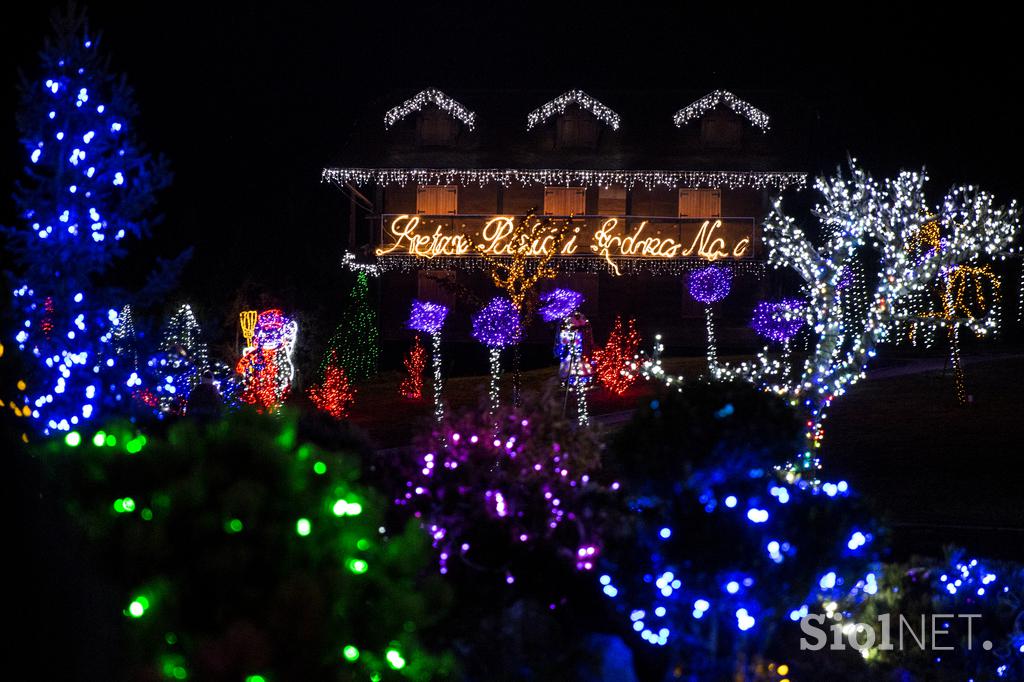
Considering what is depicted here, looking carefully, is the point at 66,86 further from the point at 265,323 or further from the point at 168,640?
the point at 265,323

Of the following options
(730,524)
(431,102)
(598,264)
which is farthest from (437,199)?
(730,524)

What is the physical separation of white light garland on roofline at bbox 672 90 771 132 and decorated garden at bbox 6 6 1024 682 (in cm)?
1472

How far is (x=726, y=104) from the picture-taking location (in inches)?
1116

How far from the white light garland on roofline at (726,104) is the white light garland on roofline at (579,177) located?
1.81m

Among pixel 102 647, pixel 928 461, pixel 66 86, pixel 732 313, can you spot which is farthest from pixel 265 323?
pixel 102 647

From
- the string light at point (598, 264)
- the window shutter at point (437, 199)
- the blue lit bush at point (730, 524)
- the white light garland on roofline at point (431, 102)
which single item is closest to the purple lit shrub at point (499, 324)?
the string light at point (598, 264)

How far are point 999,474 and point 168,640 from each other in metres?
12.6

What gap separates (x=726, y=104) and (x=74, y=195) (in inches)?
866

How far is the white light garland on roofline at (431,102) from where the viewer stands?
28.7 meters

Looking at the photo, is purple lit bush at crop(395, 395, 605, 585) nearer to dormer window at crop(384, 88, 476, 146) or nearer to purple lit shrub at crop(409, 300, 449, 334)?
purple lit shrub at crop(409, 300, 449, 334)

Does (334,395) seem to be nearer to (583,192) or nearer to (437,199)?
(437,199)

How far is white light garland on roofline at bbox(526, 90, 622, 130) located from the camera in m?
28.5

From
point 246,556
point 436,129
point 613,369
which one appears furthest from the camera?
point 436,129

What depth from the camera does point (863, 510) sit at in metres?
4.91
